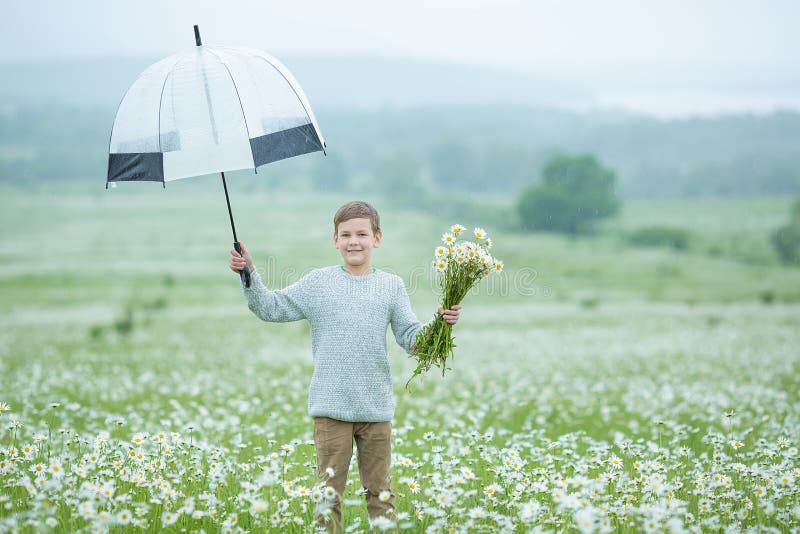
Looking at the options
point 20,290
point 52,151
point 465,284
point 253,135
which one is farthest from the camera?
point 52,151

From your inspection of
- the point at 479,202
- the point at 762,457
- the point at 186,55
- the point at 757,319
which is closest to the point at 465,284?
the point at 186,55

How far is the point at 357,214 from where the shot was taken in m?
5.02

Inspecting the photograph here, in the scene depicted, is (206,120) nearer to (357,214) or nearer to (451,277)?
(357,214)

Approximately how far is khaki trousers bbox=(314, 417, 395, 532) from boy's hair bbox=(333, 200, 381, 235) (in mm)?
1271

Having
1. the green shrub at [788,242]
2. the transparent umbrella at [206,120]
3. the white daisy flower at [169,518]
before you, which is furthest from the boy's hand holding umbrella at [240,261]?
the green shrub at [788,242]

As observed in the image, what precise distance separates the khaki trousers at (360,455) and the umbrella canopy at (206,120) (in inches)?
73.2

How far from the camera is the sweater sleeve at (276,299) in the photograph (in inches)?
199

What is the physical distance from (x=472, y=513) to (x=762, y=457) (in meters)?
3.50

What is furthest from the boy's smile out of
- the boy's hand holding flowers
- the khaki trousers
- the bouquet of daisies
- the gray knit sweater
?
the khaki trousers

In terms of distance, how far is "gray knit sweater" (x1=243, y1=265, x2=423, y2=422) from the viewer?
486cm

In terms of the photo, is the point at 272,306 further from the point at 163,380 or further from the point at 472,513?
the point at 163,380

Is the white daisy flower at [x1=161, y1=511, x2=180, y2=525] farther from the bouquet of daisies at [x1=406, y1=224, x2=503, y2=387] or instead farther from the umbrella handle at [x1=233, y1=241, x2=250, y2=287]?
the bouquet of daisies at [x1=406, y1=224, x2=503, y2=387]

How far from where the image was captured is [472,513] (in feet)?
14.5

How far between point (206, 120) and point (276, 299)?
1375 millimetres
